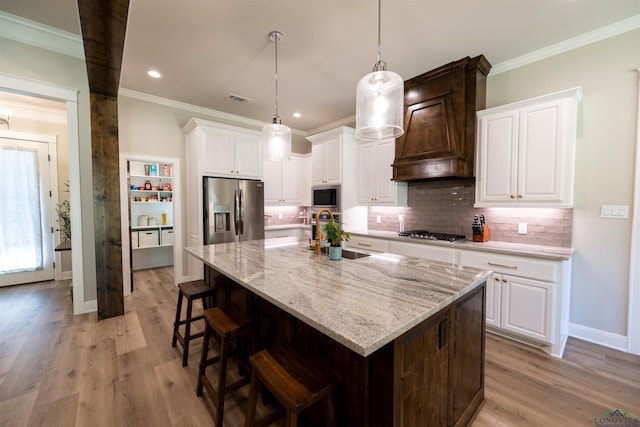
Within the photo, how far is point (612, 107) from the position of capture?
240cm

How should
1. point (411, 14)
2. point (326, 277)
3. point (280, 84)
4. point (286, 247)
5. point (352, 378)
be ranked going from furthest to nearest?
point (280, 84) < point (286, 247) < point (411, 14) < point (326, 277) < point (352, 378)

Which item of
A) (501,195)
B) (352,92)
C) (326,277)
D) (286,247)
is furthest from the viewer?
(352,92)

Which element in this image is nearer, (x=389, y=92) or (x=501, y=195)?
(x=389, y=92)

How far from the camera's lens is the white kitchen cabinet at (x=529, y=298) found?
7.41 feet

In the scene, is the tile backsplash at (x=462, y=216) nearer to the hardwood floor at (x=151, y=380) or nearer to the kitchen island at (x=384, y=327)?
the hardwood floor at (x=151, y=380)

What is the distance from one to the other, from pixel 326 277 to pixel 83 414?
5.92 ft

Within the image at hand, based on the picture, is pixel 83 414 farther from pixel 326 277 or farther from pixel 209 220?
pixel 209 220

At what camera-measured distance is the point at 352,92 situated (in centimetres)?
378

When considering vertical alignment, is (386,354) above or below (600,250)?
below

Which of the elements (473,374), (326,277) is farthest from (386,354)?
(473,374)

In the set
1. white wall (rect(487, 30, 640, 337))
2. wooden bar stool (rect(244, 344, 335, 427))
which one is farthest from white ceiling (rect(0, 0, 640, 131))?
wooden bar stool (rect(244, 344, 335, 427))

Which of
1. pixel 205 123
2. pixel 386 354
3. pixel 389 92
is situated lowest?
pixel 386 354

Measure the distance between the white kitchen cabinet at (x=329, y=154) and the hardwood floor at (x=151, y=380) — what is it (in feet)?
9.90

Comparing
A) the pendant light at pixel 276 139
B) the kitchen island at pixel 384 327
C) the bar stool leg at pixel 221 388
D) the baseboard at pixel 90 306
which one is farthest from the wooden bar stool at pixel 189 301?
the baseboard at pixel 90 306
